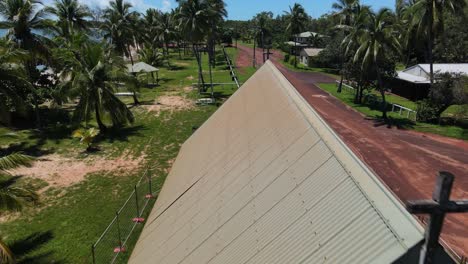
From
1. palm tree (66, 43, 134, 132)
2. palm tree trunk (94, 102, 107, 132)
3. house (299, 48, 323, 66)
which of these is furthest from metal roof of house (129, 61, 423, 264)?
house (299, 48, 323, 66)

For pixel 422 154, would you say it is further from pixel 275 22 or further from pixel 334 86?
pixel 275 22

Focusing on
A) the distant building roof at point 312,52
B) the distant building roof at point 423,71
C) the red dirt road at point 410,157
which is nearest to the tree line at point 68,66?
the red dirt road at point 410,157

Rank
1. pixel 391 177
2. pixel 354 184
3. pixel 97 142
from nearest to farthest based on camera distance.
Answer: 1. pixel 354 184
2. pixel 391 177
3. pixel 97 142

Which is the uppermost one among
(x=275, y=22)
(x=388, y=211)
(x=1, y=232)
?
(x=275, y=22)

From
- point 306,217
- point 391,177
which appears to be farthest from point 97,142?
point 306,217

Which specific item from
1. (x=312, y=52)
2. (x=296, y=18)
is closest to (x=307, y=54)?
(x=312, y=52)

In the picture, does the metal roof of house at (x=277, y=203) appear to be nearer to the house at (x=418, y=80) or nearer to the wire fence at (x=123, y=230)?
the wire fence at (x=123, y=230)
